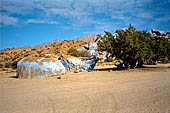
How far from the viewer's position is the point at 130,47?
434 inches

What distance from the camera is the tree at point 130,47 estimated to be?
11.0m

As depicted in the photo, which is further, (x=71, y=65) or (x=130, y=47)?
(x=71, y=65)

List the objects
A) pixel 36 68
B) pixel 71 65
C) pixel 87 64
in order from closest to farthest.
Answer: pixel 36 68, pixel 71 65, pixel 87 64

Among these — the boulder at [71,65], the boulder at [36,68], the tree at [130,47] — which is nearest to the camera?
the boulder at [36,68]

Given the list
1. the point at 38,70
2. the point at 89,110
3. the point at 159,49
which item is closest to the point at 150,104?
the point at 89,110

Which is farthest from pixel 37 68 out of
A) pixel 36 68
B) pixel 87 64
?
pixel 87 64

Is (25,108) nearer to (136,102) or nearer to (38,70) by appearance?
(136,102)

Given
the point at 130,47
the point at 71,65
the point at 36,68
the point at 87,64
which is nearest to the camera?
the point at 36,68

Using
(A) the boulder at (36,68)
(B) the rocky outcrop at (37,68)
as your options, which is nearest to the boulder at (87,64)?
(B) the rocky outcrop at (37,68)

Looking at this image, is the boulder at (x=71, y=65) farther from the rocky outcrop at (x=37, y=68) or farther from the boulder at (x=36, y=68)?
the boulder at (x=36, y=68)

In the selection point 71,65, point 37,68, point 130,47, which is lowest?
point 37,68

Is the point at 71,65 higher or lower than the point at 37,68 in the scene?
higher

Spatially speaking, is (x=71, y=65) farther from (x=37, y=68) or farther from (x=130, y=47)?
(x=130, y=47)

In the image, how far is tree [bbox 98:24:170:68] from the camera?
1099 cm
